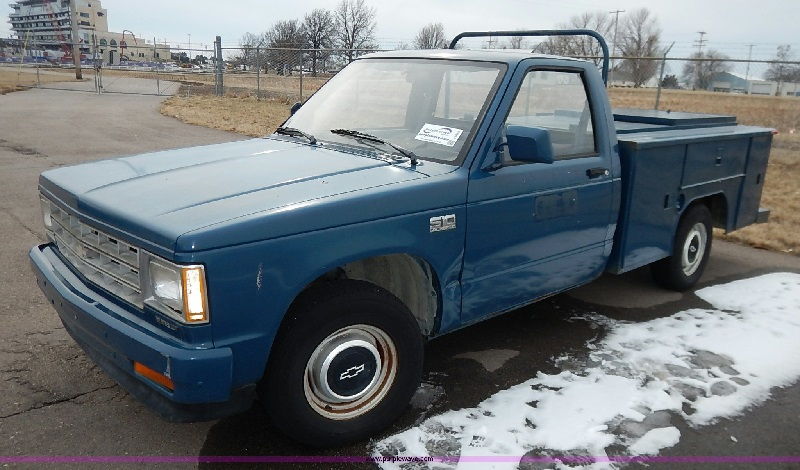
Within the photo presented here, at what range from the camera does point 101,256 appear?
2820 mm

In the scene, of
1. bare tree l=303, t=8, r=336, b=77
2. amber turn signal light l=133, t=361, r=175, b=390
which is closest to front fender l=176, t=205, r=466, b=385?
amber turn signal light l=133, t=361, r=175, b=390

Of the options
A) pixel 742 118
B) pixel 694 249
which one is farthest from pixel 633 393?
pixel 742 118

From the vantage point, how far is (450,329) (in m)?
3.33

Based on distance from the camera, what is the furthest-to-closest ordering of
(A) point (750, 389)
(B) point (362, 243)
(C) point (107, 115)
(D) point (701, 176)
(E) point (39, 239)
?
(C) point (107, 115) → (E) point (39, 239) → (D) point (701, 176) → (A) point (750, 389) → (B) point (362, 243)

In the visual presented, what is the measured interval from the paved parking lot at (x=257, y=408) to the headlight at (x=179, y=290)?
86cm

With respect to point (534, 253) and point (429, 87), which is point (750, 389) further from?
point (429, 87)

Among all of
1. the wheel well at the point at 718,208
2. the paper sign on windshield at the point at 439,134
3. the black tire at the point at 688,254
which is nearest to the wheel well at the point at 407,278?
the paper sign on windshield at the point at 439,134

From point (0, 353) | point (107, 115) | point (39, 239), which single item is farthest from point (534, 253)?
point (107, 115)

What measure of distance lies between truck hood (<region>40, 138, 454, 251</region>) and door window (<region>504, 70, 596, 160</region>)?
932 millimetres

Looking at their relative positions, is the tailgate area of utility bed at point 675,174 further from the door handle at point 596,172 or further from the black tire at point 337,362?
the black tire at point 337,362

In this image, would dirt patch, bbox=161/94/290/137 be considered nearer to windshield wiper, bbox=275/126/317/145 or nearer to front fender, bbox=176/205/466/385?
windshield wiper, bbox=275/126/317/145

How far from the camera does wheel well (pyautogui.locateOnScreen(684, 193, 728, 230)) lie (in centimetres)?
539

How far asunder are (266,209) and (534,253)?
1.74 m

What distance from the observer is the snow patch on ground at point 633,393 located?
2.99 metres
